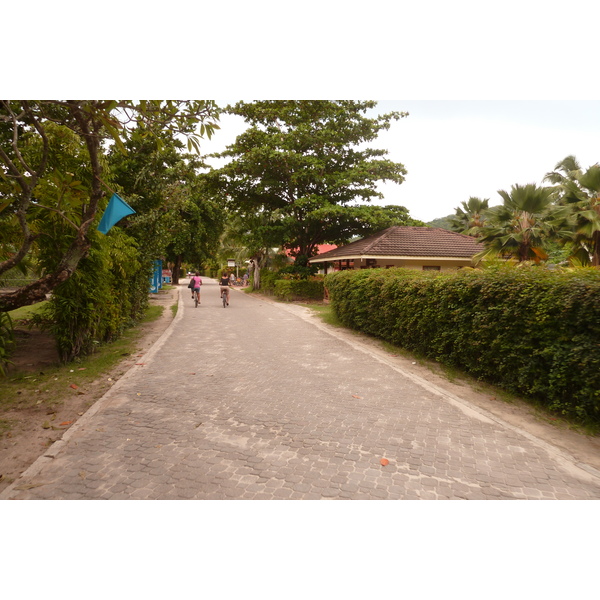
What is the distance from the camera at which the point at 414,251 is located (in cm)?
2048

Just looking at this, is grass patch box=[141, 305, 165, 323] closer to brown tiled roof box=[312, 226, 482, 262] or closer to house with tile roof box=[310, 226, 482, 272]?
house with tile roof box=[310, 226, 482, 272]

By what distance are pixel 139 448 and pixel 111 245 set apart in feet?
19.0

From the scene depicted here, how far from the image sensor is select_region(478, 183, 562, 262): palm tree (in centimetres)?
1440

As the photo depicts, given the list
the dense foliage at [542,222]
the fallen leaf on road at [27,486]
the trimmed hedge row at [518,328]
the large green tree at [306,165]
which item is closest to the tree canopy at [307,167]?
the large green tree at [306,165]

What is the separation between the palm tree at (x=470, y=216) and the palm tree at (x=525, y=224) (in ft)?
74.9

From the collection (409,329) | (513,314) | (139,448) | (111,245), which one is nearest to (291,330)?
(409,329)

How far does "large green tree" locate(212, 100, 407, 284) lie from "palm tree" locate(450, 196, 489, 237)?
56.4 feet

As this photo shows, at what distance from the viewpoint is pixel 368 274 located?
1192 centimetres

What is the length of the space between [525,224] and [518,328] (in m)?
10.9

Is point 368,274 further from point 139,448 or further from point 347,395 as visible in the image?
point 139,448

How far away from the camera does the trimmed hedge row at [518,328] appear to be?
4.79 m

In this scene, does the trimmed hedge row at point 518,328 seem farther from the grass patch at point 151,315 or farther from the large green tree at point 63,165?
the grass patch at point 151,315

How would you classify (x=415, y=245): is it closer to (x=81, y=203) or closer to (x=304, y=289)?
(x=304, y=289)

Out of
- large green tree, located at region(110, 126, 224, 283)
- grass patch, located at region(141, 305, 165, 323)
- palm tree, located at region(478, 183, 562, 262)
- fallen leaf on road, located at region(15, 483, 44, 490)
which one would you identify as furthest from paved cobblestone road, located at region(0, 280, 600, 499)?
palm tree, located at region(478, 183, 562, 262)
